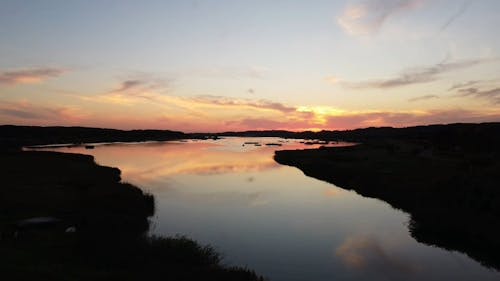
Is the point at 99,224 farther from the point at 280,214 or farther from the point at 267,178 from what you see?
the point at 267,178

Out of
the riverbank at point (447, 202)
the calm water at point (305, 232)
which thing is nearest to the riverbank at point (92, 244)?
the calm water at point (305, 232)

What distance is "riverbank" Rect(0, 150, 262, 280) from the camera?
18.7m

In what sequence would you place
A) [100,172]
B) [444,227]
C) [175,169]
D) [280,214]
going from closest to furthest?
[444,227]
[280,214]
[100,172]
[175,169]

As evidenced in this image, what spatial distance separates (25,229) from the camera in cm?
2553

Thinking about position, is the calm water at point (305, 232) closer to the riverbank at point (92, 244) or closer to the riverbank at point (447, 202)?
the riverbank at point (447, 202)

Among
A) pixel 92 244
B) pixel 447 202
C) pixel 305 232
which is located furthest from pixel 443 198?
pixel 92 244

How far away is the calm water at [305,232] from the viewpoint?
76.3ft

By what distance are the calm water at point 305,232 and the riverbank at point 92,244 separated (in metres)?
2.43

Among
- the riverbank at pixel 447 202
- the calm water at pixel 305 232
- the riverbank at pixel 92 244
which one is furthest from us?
the riverbank at pixel 447 202

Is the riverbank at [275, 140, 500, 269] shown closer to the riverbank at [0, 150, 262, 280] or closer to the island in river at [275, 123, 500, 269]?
the island in river at [275, 123, 500, 269]

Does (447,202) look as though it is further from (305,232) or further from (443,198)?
(305,232)

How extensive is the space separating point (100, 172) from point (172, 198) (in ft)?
62.7

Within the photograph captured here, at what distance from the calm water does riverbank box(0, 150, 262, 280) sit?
243 cm

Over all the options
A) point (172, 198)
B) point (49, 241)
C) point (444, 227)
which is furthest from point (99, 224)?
point (444, 227)
